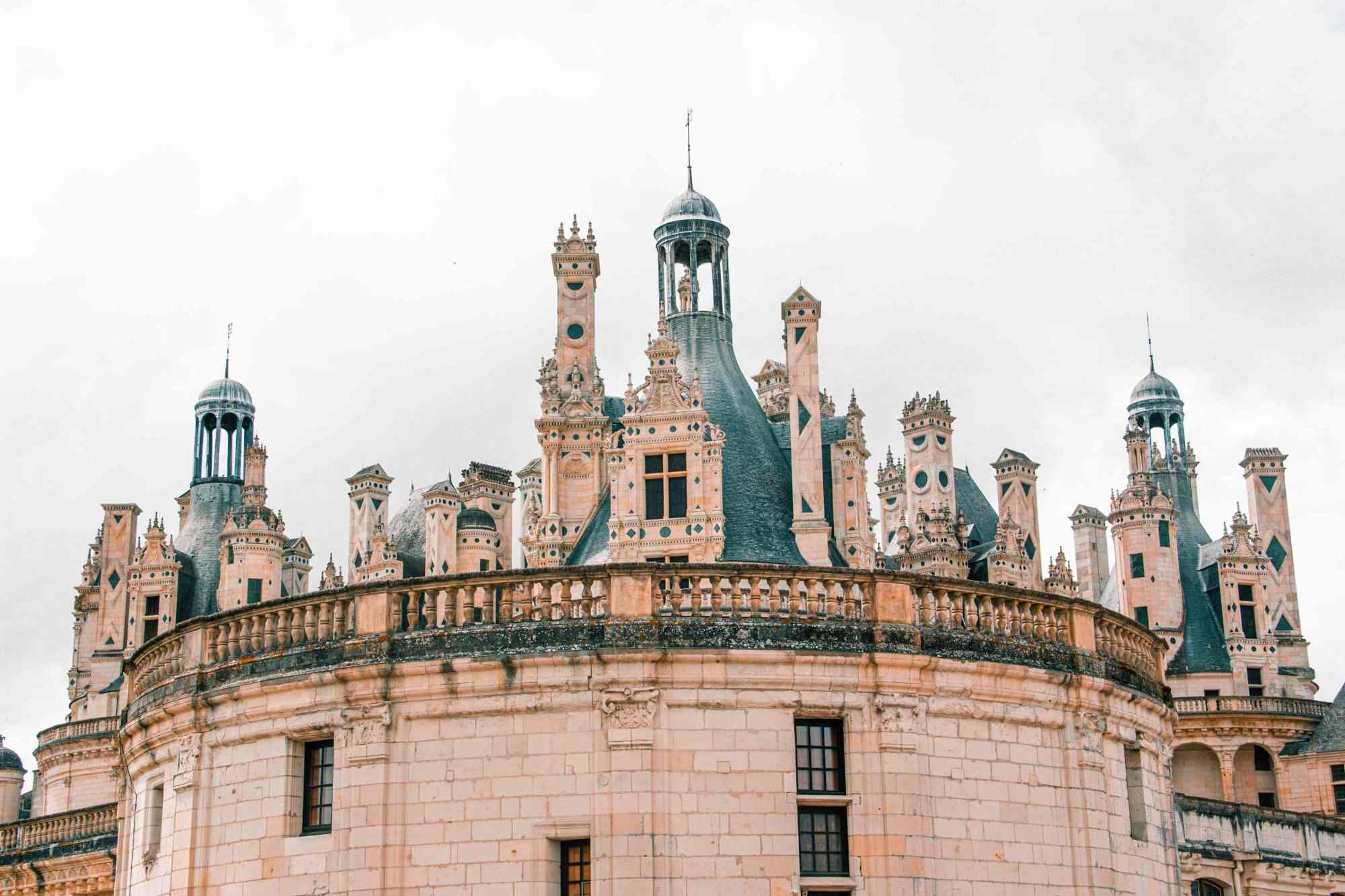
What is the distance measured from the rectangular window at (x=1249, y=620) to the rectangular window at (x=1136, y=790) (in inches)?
1952

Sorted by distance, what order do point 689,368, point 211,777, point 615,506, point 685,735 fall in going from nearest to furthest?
point 685,735 → point 211,777 → point 615,506 → point 689,368

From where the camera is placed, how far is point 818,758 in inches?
885

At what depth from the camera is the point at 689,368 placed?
195ft

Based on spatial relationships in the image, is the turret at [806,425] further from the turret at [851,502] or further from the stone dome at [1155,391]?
the stone dome at [1155,391]

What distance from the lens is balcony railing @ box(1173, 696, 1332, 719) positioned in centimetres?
6844

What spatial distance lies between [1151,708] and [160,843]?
12904mm

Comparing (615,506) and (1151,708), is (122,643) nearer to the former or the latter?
(615,506)

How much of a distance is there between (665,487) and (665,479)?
0.72 ft

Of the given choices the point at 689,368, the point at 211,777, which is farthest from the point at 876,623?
the point at 689,368

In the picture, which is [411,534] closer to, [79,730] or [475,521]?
[475,521]

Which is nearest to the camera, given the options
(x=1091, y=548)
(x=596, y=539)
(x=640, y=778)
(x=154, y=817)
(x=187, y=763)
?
(x=640, y=778)

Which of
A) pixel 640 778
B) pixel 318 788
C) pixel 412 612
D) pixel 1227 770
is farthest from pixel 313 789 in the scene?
pixel 1227 770

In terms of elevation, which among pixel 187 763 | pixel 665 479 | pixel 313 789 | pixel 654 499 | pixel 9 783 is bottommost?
pixel 313 789

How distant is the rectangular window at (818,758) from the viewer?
2238cm
